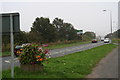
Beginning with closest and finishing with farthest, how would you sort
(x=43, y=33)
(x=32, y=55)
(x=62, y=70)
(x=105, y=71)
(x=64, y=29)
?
(x=32, y=55), (x=62, y=70), (x=105, y=71), (x=43, y=33), (x=64, y=29)

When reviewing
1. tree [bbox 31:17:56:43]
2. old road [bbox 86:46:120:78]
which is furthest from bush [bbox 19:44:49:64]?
tree [bbox 31:17:56:43]

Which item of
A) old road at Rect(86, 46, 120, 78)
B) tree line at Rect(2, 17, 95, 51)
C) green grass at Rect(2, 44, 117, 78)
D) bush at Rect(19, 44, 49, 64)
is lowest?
old road at Rect(86, 46, 120, 78)

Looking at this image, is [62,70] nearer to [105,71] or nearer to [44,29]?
[105,71]

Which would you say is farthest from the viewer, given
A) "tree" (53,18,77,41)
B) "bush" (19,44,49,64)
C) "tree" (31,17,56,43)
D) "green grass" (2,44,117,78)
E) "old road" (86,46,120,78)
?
"tree" (53,18,77,41)

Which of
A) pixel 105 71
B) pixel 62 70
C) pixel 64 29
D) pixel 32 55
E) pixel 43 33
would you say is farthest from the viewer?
pixel 64 29

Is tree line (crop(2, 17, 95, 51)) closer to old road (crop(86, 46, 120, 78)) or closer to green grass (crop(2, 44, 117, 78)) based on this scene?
green grass (crop(2, 44, 117, 78))

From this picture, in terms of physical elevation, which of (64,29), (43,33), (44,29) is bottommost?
(43,33)

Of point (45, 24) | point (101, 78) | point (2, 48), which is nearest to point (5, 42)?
point (2, 48)

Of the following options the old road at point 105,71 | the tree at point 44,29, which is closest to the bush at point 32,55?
the old road at point 105,71

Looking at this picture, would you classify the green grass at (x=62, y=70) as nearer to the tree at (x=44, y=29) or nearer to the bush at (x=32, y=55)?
the bush at (x=32, y=55)

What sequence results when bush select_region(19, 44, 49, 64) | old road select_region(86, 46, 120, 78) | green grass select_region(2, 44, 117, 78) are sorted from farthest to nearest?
bush select_region(19, 44, 49, 64) < old road select_region(86, 46, 120, 78) < green grass select_region(2, 44, 117, 78)

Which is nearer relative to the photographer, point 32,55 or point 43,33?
point 32,55

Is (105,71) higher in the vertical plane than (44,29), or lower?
lower

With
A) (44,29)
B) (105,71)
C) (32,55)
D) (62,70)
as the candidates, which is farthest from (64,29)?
(32,55)
